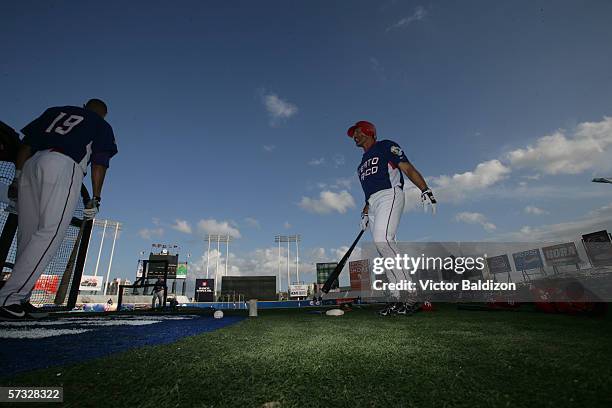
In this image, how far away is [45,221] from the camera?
233cm

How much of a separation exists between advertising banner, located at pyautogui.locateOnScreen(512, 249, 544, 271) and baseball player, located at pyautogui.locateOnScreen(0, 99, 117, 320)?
29.3 metres

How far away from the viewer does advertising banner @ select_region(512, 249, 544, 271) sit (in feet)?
76.6

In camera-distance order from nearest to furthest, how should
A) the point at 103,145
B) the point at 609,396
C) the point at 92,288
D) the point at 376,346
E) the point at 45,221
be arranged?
the point at 609,396 < the point at 376,346 < the point at 45,221 < the point at 103,145 < the point at 92,288

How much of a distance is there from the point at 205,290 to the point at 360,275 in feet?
86.2

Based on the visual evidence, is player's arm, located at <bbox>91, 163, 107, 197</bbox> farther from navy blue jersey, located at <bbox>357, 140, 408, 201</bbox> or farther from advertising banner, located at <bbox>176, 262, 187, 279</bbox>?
advertising banner, located at <bbox>176, 262, 187, 279</bbox>

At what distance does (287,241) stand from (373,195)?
2321 inches

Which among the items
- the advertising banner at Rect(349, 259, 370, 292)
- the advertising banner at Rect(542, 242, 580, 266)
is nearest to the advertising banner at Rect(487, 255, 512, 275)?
the advertising banner at Rect(542, 242, 580, 266)

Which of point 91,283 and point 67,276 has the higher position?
point 91,283

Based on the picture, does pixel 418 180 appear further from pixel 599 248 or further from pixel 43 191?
pixel 599 248

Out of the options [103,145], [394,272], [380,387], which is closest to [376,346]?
[380,387]

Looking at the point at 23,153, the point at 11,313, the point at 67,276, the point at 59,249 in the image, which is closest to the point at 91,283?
the point at 67,276

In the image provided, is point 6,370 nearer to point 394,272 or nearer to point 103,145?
point 103,145

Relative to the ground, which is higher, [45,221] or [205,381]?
[45,221]

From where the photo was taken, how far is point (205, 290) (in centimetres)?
4781
